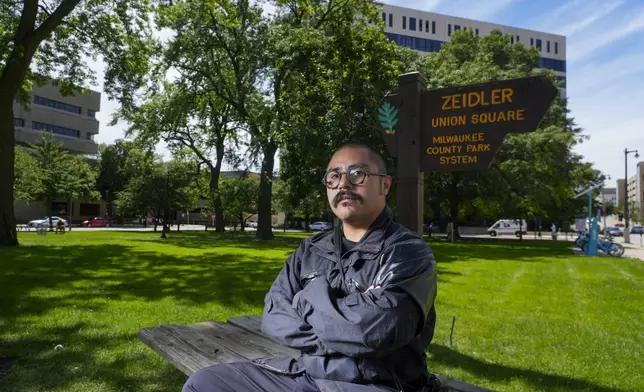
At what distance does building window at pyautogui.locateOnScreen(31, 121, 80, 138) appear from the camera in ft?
214

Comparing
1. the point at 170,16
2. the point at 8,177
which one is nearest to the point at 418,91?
the point at 8,177

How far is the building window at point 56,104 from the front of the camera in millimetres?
66125

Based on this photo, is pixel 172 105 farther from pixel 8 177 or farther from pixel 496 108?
pixel 496 108

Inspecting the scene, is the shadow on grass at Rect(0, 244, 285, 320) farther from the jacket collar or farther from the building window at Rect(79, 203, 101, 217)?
the building window at Rect(79, 203, 101, 217)

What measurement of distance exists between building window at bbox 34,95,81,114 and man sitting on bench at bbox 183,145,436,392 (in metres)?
76.5

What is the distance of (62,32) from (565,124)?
123 feet

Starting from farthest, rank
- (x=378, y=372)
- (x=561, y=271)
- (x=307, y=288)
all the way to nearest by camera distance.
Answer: (x=561, y=271)
(x=307, y=288)
(x=378, y=372)

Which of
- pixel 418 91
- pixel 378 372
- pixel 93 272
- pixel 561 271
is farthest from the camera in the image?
pixel 561 271

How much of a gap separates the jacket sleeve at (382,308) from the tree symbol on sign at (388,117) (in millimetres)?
2338

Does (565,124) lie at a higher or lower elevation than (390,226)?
higher

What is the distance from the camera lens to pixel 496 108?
149 inches

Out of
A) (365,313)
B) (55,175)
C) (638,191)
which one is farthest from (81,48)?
(638,191)

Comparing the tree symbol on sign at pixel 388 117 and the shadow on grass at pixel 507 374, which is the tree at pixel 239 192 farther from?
the tree symbol on sign at pixel 388 117

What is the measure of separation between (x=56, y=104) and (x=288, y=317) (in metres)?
78.7
